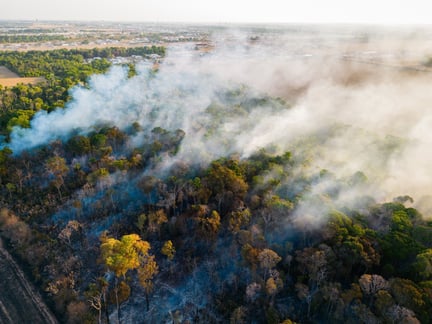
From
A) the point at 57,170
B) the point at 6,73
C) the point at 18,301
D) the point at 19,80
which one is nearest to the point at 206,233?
the point at 18,301

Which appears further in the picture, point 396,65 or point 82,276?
point 396,65

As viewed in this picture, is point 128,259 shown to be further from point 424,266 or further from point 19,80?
point 19,80

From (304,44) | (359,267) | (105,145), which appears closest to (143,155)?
(105,145)

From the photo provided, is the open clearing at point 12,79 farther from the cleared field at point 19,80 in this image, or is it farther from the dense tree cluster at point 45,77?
the dense tree cluster at point 45,77

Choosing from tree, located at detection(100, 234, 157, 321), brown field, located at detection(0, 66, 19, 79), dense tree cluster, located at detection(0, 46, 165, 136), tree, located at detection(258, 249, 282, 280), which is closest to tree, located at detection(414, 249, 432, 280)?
tree, located at detection(258, 249, 282, 280)

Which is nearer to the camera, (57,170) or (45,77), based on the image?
(57,170)

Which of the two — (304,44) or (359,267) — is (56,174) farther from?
(304,44)
